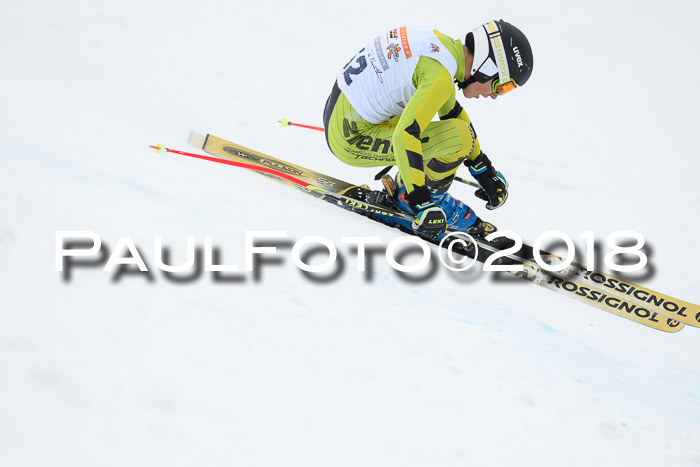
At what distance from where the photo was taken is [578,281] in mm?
3535

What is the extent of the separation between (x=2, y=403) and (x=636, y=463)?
2.14 meters

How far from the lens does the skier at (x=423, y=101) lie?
2826mm

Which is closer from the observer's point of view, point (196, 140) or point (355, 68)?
point (355, 68)

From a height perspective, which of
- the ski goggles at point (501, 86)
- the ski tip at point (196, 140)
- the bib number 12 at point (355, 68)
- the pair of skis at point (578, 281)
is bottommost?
the pair of skis at point (578, 281)

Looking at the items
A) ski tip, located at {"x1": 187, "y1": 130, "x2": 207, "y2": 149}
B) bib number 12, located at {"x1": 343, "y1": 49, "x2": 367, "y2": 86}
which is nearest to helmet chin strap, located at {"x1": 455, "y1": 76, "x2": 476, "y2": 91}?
bib number 12, located at {"x1": 343, "y1": 49, "x2": 367, "y2": 86}

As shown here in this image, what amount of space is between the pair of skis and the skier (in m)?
0.37

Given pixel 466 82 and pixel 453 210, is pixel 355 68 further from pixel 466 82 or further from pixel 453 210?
pixel 453 210

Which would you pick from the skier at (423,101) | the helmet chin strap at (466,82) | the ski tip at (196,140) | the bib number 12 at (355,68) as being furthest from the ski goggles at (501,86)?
the ski tip at (196,140)

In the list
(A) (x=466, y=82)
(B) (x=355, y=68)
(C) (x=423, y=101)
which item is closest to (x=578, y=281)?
(A) (x=466, y=82)

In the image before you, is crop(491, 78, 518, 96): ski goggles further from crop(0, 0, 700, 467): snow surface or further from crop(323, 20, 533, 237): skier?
crop(0, 0, 700, 467): snow surface

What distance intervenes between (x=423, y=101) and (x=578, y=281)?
1.77 m

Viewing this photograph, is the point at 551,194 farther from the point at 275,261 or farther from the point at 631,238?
the point at 275,261

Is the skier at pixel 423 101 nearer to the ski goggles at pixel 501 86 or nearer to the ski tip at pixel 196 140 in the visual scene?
the ski goggles at pixel 501 86

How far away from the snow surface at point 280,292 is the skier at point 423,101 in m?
0.51
